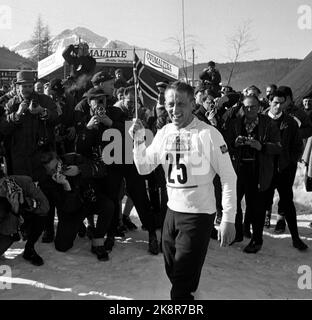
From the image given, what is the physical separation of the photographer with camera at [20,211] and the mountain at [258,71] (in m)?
15.8

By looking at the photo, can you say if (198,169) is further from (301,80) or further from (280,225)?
(301,80)

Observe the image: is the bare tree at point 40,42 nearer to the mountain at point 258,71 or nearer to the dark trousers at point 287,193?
the mountain at point 258,71

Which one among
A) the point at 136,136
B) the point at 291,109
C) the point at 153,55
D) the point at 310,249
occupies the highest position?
the point at 153,55

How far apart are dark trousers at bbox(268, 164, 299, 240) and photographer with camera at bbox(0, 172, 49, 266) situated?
312cm

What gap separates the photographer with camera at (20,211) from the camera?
409cm

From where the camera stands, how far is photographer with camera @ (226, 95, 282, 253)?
513 centimetres

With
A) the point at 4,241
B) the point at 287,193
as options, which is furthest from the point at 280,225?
the point at 4,241

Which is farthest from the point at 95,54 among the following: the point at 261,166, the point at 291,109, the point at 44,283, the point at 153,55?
the point at 44,283

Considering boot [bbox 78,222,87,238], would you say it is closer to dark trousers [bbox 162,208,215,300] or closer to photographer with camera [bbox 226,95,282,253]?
photographer with camera [bbox 226,95,282,253]

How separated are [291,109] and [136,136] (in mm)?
3643

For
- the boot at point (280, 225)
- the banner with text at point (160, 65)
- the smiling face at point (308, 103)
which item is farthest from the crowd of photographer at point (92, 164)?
the banner with text at point (160, 65)

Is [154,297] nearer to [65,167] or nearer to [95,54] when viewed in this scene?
[65,167]

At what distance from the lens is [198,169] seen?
10.2 feet

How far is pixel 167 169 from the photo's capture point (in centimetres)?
329
